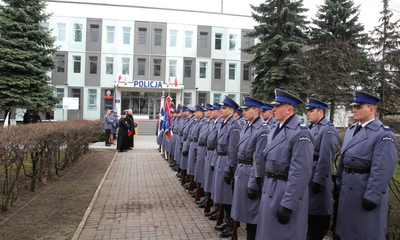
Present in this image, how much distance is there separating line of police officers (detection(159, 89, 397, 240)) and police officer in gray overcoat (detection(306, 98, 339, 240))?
0.04 feet

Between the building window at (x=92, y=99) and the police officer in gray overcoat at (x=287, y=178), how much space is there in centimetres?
3129

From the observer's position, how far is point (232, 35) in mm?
34844

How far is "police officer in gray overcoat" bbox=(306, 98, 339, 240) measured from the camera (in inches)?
174

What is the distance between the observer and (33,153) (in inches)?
290

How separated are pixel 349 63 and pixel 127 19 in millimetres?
29564

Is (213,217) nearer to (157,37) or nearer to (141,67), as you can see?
(141,67)

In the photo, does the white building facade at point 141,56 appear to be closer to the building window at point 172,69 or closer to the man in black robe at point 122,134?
the building window at point 172,69

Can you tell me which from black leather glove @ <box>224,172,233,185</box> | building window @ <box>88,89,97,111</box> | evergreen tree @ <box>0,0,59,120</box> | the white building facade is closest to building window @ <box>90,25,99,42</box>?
the white building facade

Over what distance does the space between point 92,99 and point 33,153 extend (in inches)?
1045

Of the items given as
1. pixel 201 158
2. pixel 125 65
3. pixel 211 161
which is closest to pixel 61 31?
pixel 125 65

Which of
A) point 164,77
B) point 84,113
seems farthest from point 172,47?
point 84,113

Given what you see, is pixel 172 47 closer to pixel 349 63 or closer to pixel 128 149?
pixel 128 149

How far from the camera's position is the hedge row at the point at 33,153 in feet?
19.3

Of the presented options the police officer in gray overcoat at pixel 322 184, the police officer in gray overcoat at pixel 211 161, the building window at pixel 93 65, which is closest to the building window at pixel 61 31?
the building window at pixel 93 65
